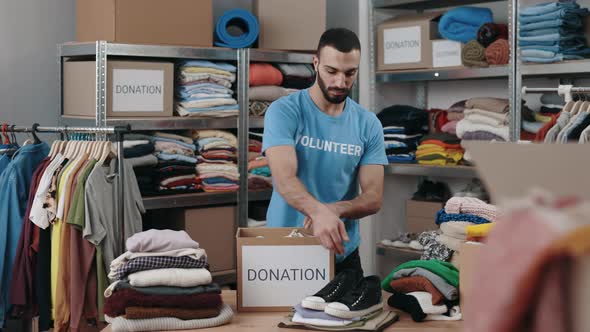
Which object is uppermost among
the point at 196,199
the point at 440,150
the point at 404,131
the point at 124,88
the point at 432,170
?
the point at 124,88

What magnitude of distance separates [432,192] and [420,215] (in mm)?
160

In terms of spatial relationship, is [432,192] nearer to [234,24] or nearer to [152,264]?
[234,24]

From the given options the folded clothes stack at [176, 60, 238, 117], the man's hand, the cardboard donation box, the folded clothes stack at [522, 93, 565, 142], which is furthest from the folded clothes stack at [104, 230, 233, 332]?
the folded clothes stack at [522, 93, 565, 142]

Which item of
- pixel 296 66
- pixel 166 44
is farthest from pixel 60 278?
pixel 296 66

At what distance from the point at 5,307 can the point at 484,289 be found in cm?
316

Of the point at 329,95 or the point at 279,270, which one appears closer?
the point at 279,270

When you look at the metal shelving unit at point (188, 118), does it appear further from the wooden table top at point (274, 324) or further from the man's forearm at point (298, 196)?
the wooden table top at point (274, 324)

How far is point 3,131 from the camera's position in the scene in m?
3.76

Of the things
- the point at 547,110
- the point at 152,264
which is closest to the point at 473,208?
the point at 152,264

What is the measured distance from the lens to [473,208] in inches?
103

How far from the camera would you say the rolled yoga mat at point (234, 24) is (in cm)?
461

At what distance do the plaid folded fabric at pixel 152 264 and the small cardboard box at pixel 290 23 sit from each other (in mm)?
2581

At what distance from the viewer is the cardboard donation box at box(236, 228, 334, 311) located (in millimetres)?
2363

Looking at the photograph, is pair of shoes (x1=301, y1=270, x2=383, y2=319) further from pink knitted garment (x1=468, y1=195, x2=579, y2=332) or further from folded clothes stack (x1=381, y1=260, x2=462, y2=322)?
pink knitted garment (x1=468, y1=195, x2=579, y2=332)
